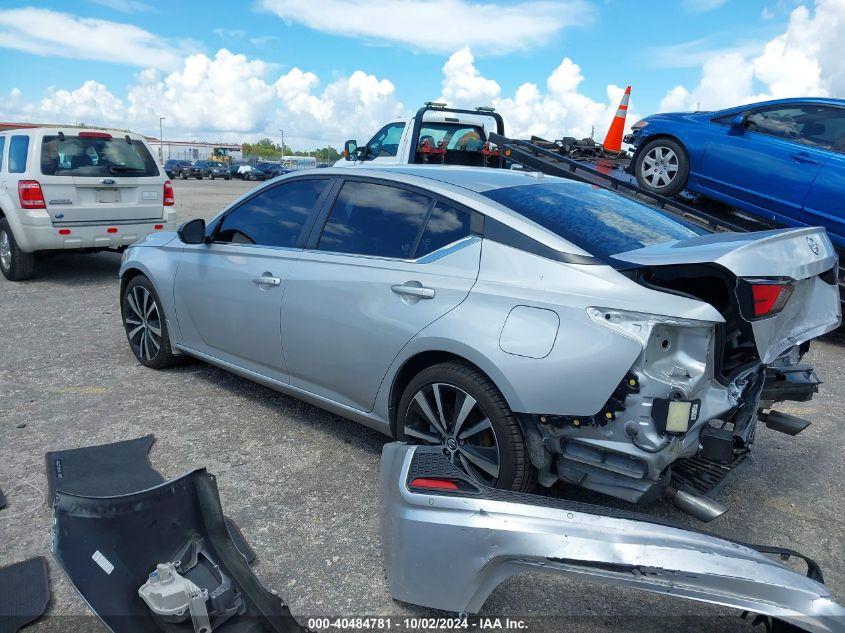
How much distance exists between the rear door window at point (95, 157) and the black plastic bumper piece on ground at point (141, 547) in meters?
6.36

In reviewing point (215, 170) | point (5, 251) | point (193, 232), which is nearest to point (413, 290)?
point (193, 232)

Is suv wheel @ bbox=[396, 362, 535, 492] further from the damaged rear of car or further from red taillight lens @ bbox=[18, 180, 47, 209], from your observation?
red taillight lens @ bbox=[18, 180, 47, 209]

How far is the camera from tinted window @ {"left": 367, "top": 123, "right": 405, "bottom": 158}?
11.6 m

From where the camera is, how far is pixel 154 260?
461cm

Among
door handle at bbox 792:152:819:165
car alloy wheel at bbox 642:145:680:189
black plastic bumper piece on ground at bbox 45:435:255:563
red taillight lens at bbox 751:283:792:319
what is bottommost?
black plastic bumper piece on ground at bbox 45:435:255:563

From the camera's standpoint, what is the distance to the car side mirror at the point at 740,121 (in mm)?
7059

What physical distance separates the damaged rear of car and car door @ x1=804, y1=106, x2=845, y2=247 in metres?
4.23

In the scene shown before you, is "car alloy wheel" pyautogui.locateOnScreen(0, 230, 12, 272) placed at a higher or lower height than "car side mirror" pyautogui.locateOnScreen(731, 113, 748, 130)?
lower

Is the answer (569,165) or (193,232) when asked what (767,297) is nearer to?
(193,232)

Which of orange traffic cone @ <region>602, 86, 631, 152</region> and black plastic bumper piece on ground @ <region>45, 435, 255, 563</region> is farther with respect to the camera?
orange traffic cone @ <region>602, 86, 631, 152</region>

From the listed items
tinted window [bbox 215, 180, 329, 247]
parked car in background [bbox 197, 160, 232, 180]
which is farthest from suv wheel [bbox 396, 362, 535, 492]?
parked car in background [bbox 197, 160, 232, 180]

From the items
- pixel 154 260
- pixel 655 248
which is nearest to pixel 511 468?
pixel 655 248

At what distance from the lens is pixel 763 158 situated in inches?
270

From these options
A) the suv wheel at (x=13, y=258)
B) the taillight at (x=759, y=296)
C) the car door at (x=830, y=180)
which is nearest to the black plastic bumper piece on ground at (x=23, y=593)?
the taillight at (x=759, y=296)
